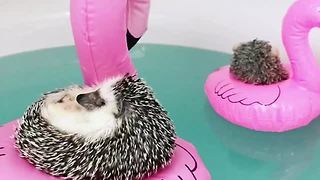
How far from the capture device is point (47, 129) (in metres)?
1.01

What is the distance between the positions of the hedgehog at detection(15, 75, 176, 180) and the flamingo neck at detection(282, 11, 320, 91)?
19.6 inches

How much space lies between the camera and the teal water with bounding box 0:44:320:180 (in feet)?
4.31

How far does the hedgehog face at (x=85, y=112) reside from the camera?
→ 98 centimetres

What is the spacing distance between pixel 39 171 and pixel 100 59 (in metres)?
0.24

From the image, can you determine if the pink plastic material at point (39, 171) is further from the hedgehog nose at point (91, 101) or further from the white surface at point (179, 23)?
the white surface at point (179, 23)

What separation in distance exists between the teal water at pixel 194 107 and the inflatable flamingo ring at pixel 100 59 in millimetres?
197

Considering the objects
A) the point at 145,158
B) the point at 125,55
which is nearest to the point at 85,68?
the point at 125,55

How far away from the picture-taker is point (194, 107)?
153 cm

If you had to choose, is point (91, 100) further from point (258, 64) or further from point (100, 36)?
point (258, 64)

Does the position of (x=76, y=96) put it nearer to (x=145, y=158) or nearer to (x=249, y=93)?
(x=145, y=158)

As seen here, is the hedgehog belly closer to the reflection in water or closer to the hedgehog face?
the hedgehog face

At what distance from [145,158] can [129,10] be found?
36 centimetres

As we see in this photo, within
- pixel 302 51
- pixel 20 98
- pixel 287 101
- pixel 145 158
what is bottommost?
pixel 145 158

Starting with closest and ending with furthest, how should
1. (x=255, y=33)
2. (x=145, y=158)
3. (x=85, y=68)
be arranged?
(x=145, y=158) < (x=85, y=68) < (x=255, y=33)
